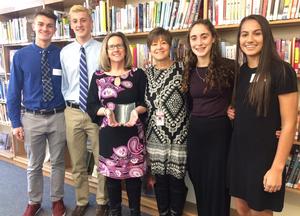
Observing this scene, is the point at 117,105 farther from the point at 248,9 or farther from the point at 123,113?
the point at 248,9

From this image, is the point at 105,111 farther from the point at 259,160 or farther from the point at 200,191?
the point at 259,160

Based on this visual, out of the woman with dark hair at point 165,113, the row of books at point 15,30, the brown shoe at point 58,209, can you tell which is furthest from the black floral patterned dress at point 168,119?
the row of books at point 15,30

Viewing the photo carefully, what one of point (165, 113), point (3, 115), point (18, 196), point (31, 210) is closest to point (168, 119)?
point (165, 113)

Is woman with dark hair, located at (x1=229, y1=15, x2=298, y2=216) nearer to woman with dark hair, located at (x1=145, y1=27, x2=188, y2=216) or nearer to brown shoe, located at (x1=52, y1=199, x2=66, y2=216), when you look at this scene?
woman with dark hair, located at (x1=145, y1=27, x2=188, y2=216)

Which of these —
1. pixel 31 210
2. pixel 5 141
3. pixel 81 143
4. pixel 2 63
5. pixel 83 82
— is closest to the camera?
pixel 83 82

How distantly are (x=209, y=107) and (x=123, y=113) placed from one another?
0.59m

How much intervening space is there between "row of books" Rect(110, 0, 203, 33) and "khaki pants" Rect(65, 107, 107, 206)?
89 centimetres

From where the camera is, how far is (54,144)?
2494 millimetres

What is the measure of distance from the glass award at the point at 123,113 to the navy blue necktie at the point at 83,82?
1.35ft

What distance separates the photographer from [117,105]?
6.74 ft

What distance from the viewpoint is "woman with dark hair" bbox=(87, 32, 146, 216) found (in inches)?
81.4

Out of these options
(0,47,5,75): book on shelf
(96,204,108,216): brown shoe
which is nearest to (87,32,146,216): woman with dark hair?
(96,204,108,216): brown shoe

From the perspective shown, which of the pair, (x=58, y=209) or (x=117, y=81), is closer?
(x=117, y=81)

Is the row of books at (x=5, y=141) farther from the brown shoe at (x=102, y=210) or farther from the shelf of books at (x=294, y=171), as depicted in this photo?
the shelf of books at (x=294, y=171)
